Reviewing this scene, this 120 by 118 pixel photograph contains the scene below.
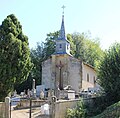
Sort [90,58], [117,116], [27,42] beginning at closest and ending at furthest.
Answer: [117,116] < [27,42] < [90,58]

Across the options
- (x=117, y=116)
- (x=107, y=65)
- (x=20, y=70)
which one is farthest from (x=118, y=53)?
(x=20, y=70)

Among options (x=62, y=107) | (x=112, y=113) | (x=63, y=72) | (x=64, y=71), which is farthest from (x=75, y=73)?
(x=112, y=113)

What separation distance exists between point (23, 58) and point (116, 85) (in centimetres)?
958

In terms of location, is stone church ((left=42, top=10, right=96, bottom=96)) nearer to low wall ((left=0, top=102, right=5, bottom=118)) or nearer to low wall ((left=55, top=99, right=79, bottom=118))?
low wall ((left=55, top=99, right=79, bottom=118))

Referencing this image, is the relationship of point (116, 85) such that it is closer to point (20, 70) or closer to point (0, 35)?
point (20, 70)

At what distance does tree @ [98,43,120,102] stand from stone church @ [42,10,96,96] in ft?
83.1

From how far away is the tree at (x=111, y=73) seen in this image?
776 inches

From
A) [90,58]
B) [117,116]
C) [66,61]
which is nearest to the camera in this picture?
[117,116]

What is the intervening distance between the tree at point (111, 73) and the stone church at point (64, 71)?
2532cm

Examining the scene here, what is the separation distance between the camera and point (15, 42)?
25.1 m

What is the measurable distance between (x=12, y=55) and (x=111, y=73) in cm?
944

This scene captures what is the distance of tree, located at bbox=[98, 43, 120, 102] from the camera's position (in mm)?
19719

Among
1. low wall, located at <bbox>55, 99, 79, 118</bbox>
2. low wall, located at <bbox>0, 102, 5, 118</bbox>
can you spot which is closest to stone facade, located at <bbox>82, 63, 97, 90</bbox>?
low wall, located at <bbox>55, 99, 79, 118</bbox>

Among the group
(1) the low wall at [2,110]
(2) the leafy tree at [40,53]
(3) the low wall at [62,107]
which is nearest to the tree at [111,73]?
(3) the low wall at [62,107]
